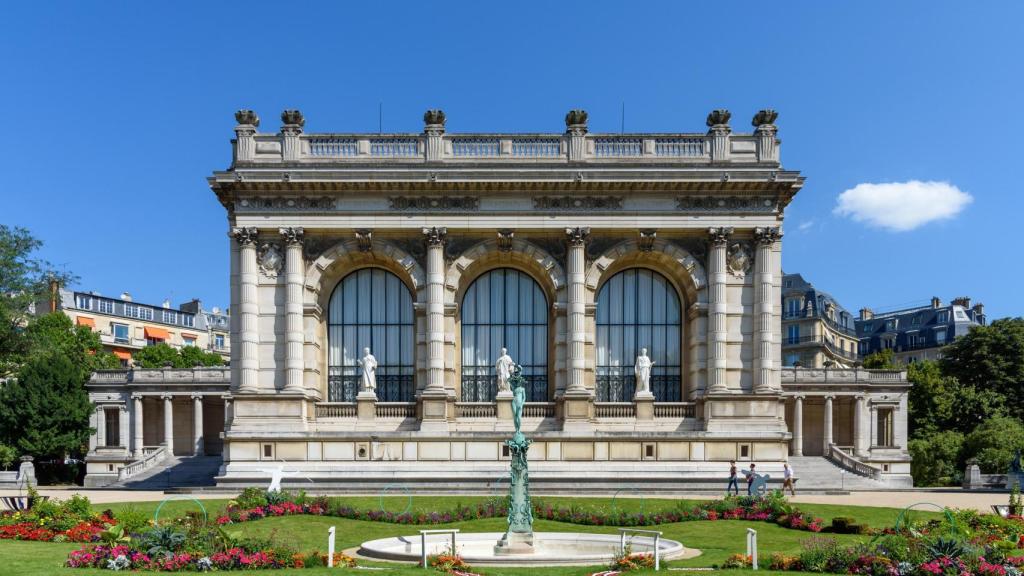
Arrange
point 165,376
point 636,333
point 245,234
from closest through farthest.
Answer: point 245,234
point 636,333
point 165,376

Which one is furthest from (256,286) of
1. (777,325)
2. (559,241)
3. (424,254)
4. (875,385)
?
(875,385)

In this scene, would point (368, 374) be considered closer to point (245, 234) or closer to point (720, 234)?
point (245, 234)

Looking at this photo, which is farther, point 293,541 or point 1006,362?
point 1006,362

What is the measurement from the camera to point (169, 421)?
233 ft

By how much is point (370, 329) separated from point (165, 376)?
27.6 m

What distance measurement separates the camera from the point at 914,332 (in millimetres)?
122438

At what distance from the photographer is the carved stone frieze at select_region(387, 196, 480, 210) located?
1993 inches

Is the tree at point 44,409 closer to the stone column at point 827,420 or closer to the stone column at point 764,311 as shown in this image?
the stone column at point 764,311

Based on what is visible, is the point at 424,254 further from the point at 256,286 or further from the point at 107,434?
the point at 107,434

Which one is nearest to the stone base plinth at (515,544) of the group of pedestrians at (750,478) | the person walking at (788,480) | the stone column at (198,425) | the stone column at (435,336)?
the group of pedestrians at (750,478)

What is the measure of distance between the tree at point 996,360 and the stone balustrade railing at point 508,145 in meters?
42.2

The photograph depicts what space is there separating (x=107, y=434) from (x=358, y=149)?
37.2m

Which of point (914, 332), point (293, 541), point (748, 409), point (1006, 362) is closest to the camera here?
point (293, 541)

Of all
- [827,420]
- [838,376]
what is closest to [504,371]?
[827,420]
